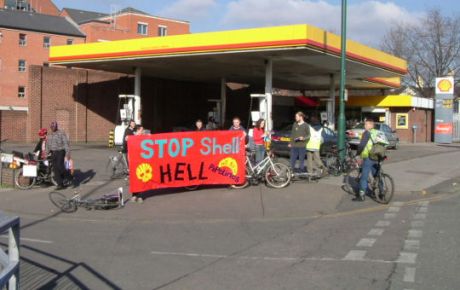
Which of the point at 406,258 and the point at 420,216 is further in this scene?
the point at 420,216

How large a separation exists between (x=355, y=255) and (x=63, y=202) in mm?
6874

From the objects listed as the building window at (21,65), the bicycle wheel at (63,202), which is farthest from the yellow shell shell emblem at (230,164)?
the building window at (21,65)

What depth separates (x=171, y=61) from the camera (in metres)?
26.2

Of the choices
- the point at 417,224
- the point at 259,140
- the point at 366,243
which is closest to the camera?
the point at 366,243

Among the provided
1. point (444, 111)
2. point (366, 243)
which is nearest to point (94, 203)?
point (366, 243)

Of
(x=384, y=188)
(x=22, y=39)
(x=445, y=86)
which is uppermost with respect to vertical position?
(x=22, y=39)

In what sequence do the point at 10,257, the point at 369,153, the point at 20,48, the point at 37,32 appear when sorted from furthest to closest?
the point at 37,32
the point at 20,48
the point at 369,153
the point at 10,257

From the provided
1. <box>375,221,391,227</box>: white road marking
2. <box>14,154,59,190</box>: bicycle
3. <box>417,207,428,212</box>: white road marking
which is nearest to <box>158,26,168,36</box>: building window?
<box>14,154,59,190</box>: bicycle

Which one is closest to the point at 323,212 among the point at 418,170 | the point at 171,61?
the point at 418,170

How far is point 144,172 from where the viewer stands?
40.3 ft

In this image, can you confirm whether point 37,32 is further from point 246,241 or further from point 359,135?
point 246,241

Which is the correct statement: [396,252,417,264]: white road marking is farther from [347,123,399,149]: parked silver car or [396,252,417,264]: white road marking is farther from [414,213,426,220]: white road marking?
[347,123,399,149]: parked silver car

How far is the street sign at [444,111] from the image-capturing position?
4059cm

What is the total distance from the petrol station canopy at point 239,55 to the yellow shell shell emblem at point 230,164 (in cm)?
750
